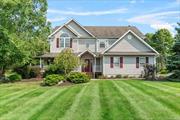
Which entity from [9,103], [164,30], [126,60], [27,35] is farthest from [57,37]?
[164,30]

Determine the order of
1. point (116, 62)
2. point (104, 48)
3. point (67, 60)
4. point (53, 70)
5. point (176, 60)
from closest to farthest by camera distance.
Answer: point (67, 60)
point (176, 60)
point (53, 70)
point (116, 62)
point (104, 48)

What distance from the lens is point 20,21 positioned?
39.6 meters

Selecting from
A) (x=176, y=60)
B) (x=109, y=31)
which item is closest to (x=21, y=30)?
(x=109, y=31)

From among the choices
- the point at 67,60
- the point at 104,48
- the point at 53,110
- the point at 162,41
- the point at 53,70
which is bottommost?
the point at 53,110

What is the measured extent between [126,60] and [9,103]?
28803mm

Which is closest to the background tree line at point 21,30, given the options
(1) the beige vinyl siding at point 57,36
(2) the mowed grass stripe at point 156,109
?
(1) the beige vinyl siding at point 57,36

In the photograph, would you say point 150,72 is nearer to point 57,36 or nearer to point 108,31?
point 108,31

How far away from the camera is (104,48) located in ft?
160

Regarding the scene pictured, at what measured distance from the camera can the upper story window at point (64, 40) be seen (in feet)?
157

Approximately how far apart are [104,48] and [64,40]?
211 inches

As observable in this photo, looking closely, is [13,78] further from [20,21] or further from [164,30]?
[164,30]

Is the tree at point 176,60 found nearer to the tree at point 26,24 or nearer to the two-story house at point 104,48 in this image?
the two-story house at point 104,48

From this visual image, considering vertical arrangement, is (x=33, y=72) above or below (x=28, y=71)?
below

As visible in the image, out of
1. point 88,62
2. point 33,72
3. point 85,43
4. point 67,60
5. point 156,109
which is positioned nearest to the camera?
point 156,109
